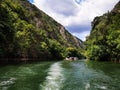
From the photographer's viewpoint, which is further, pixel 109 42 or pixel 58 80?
pixel 109 42

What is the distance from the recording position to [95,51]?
11575 cm

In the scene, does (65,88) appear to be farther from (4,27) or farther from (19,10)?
(19,10)

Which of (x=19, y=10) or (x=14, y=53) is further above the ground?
(x=19, y=10)

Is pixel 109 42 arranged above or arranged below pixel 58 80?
above

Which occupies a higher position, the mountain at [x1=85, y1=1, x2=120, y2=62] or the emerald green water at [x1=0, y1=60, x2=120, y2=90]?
the mountain at [x1=85, y1=1, x2=120, y2=62]

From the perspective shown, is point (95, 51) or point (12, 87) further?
point (95, 51)

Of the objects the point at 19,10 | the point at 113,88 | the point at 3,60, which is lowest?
the point at 113,88

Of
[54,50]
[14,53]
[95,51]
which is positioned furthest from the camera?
[54,50]

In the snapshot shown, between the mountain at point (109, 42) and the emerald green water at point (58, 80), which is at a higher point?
the mountain at point (109, 42)

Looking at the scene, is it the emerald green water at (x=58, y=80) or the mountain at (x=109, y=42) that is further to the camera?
the mountain at (x=109, y=42)

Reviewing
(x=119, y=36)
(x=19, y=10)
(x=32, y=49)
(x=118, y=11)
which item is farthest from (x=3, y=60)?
(x=19, y=10)

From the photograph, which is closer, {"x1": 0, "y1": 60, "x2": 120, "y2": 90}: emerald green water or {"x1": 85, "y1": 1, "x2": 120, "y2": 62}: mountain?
{"x1": 0, "y1": 60, "x2": 120, "y2": 90}: emerald green water

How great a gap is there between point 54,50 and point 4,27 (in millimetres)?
100458

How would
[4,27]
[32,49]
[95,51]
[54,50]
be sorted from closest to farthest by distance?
[4,27]
[95,51]
[32,49]
[54,50]
